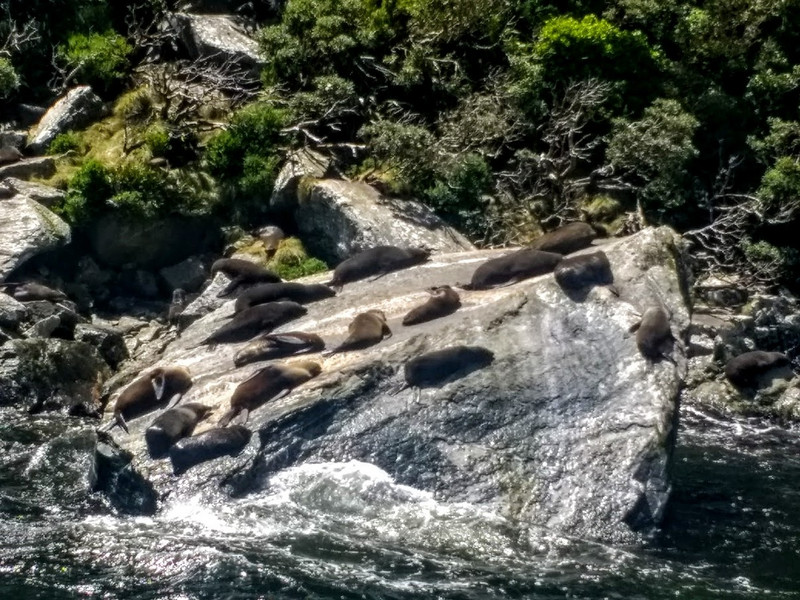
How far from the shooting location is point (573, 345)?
12.5 meters

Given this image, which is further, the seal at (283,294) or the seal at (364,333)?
the seal at (283,294)

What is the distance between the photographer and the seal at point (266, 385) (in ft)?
40.4

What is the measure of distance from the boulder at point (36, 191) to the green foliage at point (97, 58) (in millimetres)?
3522

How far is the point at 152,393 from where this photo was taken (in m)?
13.4

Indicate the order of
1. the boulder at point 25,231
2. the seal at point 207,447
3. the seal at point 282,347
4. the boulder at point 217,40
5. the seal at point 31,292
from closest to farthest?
the seal at point 207,447 < the seal at point 282,347 < the seal at point 31,292 < the boulder at point 25,231 < the boulder at point 217,40

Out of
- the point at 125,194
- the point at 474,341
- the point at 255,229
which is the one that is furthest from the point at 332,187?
the point at 474,341

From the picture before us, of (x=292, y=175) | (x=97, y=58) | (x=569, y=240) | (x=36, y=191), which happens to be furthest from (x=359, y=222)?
(x=97, y=58)

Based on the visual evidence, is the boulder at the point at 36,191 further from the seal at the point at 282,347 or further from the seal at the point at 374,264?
the seal at the point at 282,347

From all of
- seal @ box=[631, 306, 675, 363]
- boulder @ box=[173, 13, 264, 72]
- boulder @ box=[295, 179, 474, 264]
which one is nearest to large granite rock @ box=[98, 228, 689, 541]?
seal @ box=[631, 306, 675, 363]

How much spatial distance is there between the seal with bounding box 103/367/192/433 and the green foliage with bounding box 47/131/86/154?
926cm

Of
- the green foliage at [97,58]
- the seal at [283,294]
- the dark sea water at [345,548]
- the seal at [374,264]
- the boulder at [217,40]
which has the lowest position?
the dark sea water at [345,548]

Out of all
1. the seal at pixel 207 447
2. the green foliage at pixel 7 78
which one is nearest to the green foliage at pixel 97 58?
the green foliage at pixel 7 78

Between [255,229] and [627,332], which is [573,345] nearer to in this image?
[627,332]

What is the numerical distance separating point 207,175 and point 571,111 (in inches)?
267
